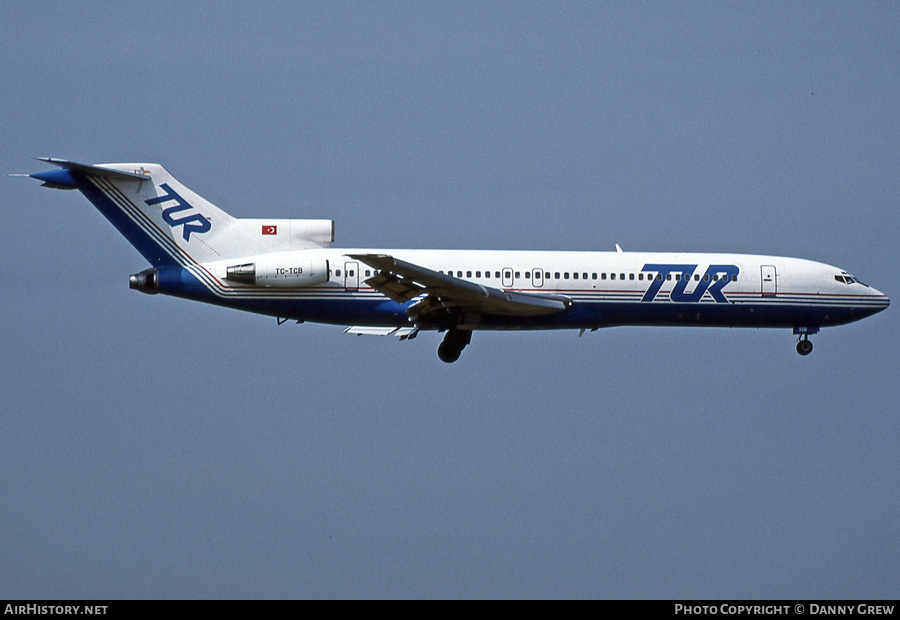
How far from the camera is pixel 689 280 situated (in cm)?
4166

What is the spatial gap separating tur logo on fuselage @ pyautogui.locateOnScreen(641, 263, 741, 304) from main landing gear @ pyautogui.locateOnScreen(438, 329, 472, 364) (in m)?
5.77

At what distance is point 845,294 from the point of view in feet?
140

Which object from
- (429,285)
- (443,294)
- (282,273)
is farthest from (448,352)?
(282,273)

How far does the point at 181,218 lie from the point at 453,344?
946 centimetres

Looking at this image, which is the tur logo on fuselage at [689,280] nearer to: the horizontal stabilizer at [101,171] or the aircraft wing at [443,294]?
the aircraft wing at [443,294]

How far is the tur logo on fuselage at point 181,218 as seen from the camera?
134ft

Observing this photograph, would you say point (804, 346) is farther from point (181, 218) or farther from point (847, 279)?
point (181, 218)

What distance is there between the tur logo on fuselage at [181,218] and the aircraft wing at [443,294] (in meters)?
6.19

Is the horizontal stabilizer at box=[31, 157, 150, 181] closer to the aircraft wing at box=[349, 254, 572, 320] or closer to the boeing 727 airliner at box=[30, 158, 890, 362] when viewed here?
the boeing 727 airliner at box=[30, 158, 890, 362]

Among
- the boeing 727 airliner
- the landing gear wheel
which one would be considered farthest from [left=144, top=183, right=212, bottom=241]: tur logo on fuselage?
the landing gear wheel

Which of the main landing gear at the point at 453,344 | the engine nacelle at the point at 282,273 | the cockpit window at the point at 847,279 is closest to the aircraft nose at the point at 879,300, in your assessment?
the cockpit window at the point at 847,279

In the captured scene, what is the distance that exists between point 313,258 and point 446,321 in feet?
14.8

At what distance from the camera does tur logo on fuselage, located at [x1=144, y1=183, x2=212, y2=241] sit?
40.9 metres
